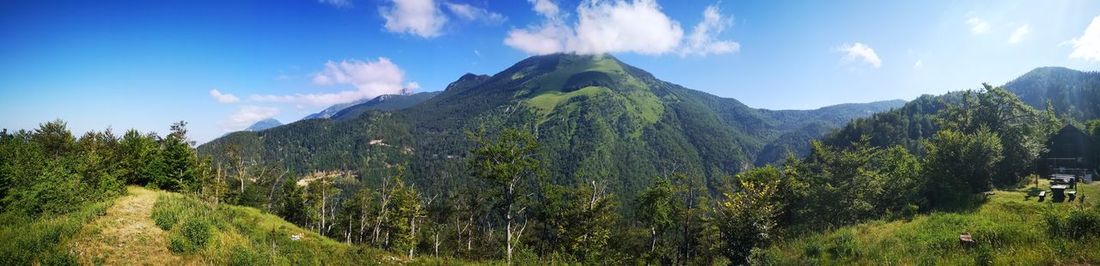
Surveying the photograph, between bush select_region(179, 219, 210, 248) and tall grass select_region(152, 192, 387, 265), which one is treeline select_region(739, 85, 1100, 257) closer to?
tall grass select_region(152, 192, 387, 265)

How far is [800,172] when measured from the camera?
45.6 metres

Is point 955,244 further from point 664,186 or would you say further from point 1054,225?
point 664,186

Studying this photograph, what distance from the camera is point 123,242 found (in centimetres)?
1767

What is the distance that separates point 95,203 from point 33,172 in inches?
207

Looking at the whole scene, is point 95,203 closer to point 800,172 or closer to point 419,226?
point 419,226

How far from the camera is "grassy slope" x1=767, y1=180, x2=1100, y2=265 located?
11.5 m

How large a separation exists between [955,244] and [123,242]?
101 ft

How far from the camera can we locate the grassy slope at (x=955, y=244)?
1150 centimetres

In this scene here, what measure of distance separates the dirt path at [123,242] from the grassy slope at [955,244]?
942 inches

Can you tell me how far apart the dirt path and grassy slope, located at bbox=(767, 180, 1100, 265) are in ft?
78.5

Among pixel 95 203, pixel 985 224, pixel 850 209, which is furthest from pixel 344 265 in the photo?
pixel 850 209

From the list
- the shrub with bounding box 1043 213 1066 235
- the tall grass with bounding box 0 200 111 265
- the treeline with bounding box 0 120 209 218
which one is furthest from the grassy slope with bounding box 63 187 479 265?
the shrub with bounding box 1043 213 1066 235

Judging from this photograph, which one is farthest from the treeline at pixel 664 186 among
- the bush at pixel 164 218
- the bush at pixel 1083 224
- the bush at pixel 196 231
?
the bush at pixel 1083 224

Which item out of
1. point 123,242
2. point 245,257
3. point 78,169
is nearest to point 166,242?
point 123,242
